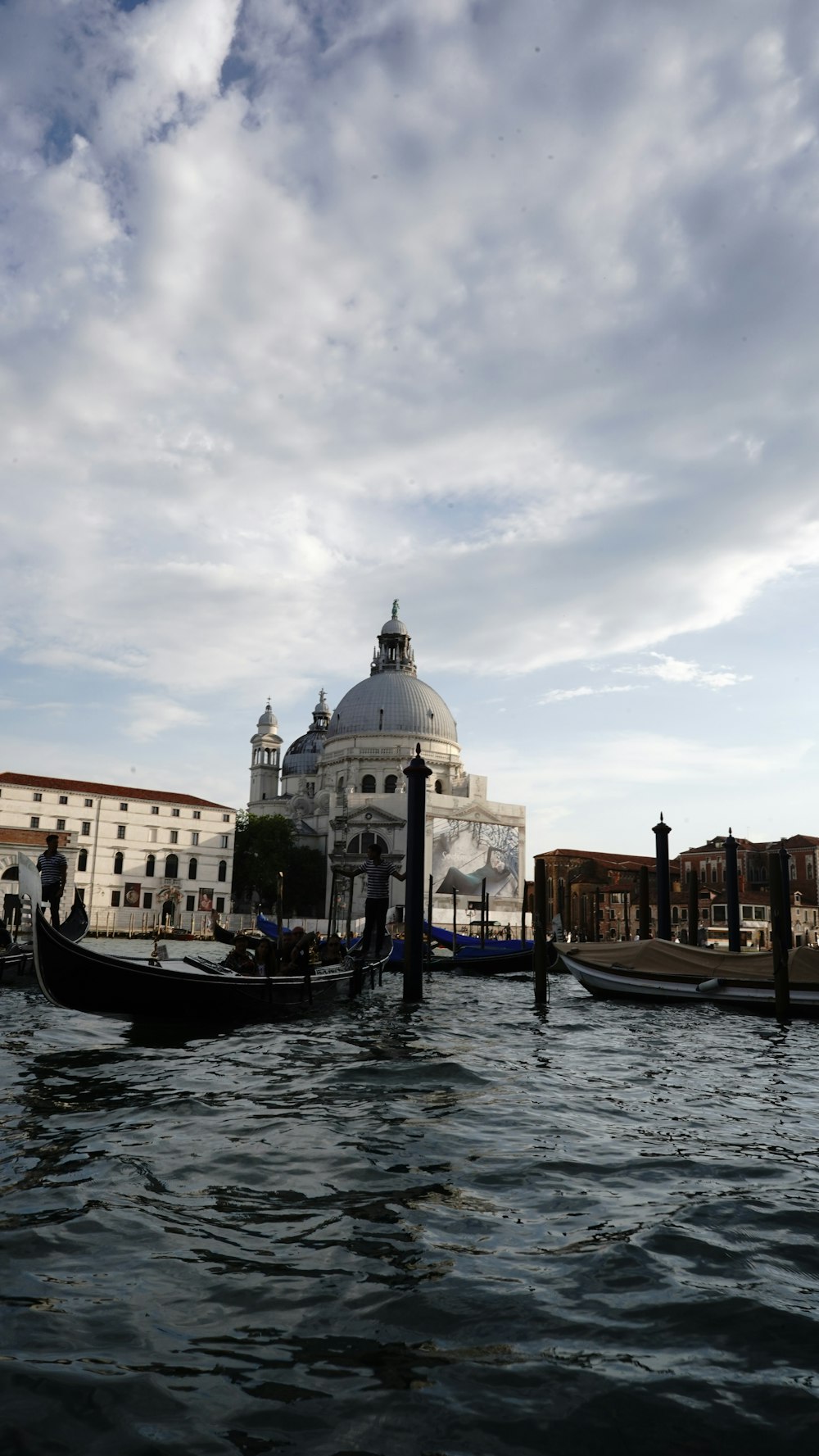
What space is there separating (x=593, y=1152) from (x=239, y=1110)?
204 centimetres

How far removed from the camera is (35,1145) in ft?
15.6

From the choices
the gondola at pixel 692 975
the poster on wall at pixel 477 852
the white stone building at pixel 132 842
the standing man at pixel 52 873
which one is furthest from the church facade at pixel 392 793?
the standing man at pixel 52 873

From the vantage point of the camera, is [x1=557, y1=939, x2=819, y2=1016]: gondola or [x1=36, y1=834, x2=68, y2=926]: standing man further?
[x1=557, y1=939, x2=819, y2=1016]: gondola

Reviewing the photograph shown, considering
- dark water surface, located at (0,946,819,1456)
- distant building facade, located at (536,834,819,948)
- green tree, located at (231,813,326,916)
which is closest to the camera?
dark water surface, located at (0,946,819,1456)

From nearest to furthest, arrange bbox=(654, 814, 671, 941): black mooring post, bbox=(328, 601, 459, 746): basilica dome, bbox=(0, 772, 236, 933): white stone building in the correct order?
bbox=(654, 814, 671, 941): black mooring post < bbox=(0, 772, 236, 933): white stone building < bbox=(328, 601, 459, 746): basilica dome

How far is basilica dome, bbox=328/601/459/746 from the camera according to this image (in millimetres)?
64875

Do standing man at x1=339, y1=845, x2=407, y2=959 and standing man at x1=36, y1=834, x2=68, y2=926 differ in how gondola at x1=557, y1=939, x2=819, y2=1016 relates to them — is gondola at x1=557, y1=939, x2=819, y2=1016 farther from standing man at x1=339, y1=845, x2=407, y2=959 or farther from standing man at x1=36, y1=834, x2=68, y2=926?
standing man at x1=36, y1=834, x2=68, y2=926

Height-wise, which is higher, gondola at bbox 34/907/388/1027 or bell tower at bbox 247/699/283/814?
bell tower at bbox 247/699/283/814

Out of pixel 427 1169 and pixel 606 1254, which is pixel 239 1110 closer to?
pixel 427 1169

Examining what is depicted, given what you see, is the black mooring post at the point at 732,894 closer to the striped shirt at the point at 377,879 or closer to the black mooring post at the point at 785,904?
the black mooring post at the point at 785,904

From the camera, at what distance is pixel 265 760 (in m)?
76.2

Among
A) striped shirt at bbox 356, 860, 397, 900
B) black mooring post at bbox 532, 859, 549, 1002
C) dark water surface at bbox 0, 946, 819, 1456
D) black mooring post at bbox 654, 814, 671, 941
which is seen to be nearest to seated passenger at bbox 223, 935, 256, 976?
striped shirt at bbox 356, 860, 397, 900

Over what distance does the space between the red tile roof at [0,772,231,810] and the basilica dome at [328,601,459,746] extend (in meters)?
12.1

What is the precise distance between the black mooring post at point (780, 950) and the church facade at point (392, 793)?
3746cm
